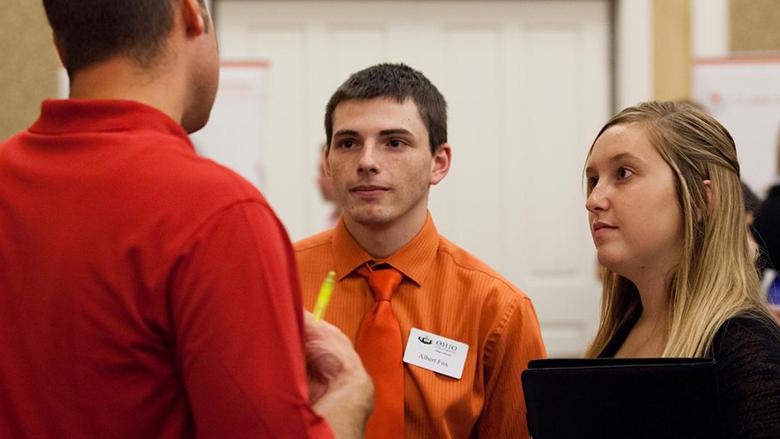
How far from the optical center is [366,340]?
1857mm

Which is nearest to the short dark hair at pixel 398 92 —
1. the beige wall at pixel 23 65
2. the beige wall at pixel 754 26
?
the beige wall at pixel 23 65

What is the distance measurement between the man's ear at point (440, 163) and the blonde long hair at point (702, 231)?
0.52 meters

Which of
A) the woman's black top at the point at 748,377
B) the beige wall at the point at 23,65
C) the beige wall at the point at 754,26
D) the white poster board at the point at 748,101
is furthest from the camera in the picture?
the beige wall at the point at 754,26

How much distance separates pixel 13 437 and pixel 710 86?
3.90 m

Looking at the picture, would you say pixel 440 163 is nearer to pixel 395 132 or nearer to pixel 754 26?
pixel 395 132

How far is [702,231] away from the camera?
1.58 meters

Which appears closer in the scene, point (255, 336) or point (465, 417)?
point (255, 336)

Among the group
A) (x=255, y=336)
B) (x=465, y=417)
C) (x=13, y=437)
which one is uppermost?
(x=255, y=336)

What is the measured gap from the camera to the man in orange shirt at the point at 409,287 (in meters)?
1.81

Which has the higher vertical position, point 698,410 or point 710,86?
point 710,86

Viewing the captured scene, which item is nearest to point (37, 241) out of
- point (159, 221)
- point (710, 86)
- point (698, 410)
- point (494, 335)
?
point (159, 221)

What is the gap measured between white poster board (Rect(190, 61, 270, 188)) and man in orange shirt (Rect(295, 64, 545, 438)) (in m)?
2.26

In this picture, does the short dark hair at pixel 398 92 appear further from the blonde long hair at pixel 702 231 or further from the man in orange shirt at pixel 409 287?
the blonde long hair at pixel 702 231

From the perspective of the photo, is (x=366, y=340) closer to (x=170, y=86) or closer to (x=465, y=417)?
(x=465, y=417)
